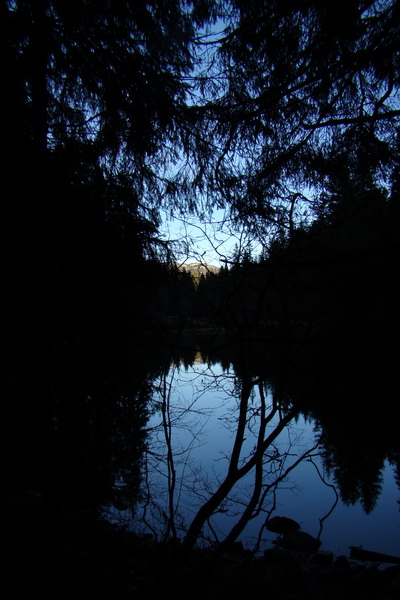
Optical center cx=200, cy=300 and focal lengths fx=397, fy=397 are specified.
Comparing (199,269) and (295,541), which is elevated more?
(199,269)

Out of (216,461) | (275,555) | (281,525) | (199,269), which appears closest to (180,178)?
(199,269)

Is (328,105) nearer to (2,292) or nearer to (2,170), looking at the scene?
(2,170)

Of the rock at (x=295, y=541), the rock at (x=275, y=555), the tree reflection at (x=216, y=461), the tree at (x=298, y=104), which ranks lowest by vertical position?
the rock at (x=275, y=555)

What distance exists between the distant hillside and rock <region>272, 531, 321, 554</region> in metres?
3.98

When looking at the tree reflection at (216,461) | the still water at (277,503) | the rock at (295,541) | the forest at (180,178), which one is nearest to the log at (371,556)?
the still water at (277,503)

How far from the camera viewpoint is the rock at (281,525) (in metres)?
5.43

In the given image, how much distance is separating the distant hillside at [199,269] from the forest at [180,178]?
0.11 ft

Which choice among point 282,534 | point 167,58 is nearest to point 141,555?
point 282,534

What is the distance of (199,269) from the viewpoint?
2641 millimetres

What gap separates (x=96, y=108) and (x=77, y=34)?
1.36ft

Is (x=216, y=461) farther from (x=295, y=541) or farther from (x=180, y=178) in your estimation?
(x=180, y=178)

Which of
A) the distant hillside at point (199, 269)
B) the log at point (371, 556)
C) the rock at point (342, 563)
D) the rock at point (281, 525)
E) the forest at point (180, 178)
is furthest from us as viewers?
the rock at point (281, 525)

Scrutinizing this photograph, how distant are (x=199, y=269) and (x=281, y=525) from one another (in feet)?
14.7

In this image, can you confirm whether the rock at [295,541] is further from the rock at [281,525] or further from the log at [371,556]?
the log at [371,556]
